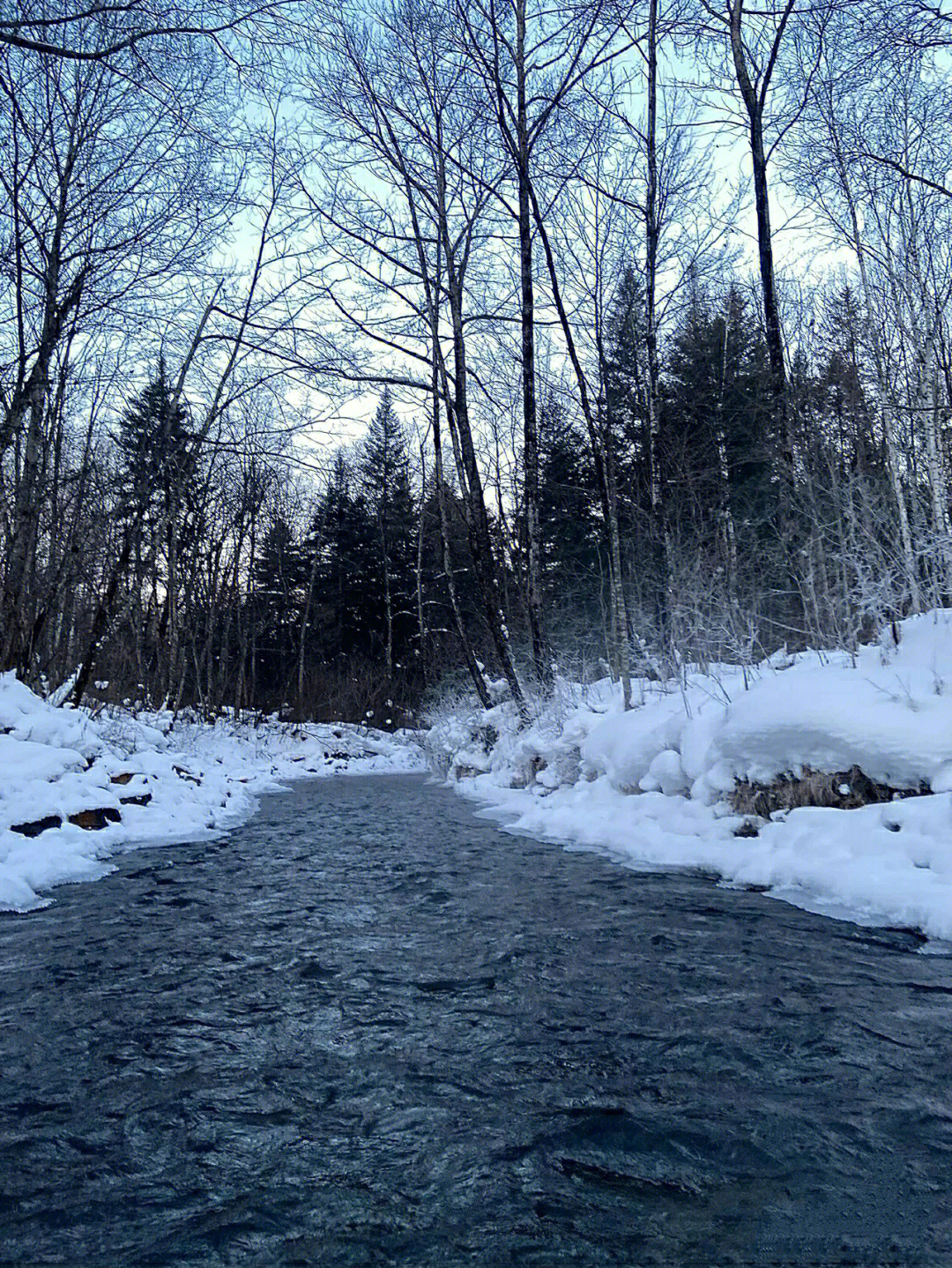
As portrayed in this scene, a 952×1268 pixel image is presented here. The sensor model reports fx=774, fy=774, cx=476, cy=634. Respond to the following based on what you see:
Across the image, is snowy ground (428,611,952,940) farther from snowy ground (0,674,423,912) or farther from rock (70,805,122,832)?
rock (70,805,122,832)

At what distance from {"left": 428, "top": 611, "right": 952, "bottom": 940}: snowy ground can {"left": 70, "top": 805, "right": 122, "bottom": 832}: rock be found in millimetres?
4078

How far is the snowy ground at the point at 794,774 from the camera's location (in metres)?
4.39

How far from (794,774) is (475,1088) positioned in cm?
390

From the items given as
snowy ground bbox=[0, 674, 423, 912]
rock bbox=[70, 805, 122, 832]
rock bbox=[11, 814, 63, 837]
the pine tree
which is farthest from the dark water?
the pine tree

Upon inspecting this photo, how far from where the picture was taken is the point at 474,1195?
190 centimetres

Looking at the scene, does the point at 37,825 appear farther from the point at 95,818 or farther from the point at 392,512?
the point at 392,512

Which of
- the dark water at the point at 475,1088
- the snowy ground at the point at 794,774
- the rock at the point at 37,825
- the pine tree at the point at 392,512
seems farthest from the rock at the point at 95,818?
the pine tree at the point at 392,512

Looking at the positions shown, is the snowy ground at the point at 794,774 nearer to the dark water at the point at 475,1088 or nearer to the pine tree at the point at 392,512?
the dark water at the point at 475,1088

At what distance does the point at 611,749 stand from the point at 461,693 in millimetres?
10005

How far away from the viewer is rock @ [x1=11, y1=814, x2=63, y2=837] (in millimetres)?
6059

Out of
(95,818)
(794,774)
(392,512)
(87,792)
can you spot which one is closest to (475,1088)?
(794,774)

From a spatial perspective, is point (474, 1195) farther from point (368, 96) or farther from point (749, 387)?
point (749, 387)

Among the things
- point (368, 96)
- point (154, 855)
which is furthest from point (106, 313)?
point (154, 855)

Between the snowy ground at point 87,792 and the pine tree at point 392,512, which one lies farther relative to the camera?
the pine tree at point 392,512
